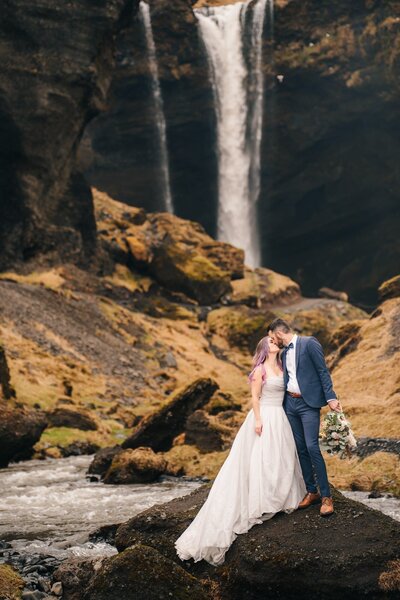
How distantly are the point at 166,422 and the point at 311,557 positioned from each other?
1831 centimetres

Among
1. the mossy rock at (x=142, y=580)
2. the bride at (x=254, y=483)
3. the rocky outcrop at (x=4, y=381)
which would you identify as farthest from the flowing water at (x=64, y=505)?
the rocky outcrop at (x=4, y=381)

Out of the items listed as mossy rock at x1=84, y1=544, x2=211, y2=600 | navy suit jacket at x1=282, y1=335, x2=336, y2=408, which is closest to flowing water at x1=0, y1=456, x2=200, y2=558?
mossy rock at x1=84, y1=544, x2=211, y2=600

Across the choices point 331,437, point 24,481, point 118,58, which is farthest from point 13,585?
point 118,58

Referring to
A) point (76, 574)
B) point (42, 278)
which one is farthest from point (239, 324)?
point (76, 574)

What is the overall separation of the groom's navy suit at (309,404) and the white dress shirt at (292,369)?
0.05 m

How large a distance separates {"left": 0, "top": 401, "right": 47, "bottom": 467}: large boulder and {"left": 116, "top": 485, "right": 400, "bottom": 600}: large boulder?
17725 millimetres

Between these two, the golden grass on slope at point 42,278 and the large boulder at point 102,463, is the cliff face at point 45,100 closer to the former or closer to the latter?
the golden grass on slope at point 42,278

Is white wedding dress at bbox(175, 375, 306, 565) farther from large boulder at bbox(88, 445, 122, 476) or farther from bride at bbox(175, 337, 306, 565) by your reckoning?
large boulder at bbox(88, 445, 122, 476)

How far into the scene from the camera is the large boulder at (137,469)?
24125 mm

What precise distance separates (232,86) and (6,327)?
50.1 m

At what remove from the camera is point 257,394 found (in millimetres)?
12000

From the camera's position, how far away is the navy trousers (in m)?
11.6

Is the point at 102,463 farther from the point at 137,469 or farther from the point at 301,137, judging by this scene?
the point at 301,137

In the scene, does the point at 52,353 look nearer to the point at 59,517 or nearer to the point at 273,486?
the point at 59,517
